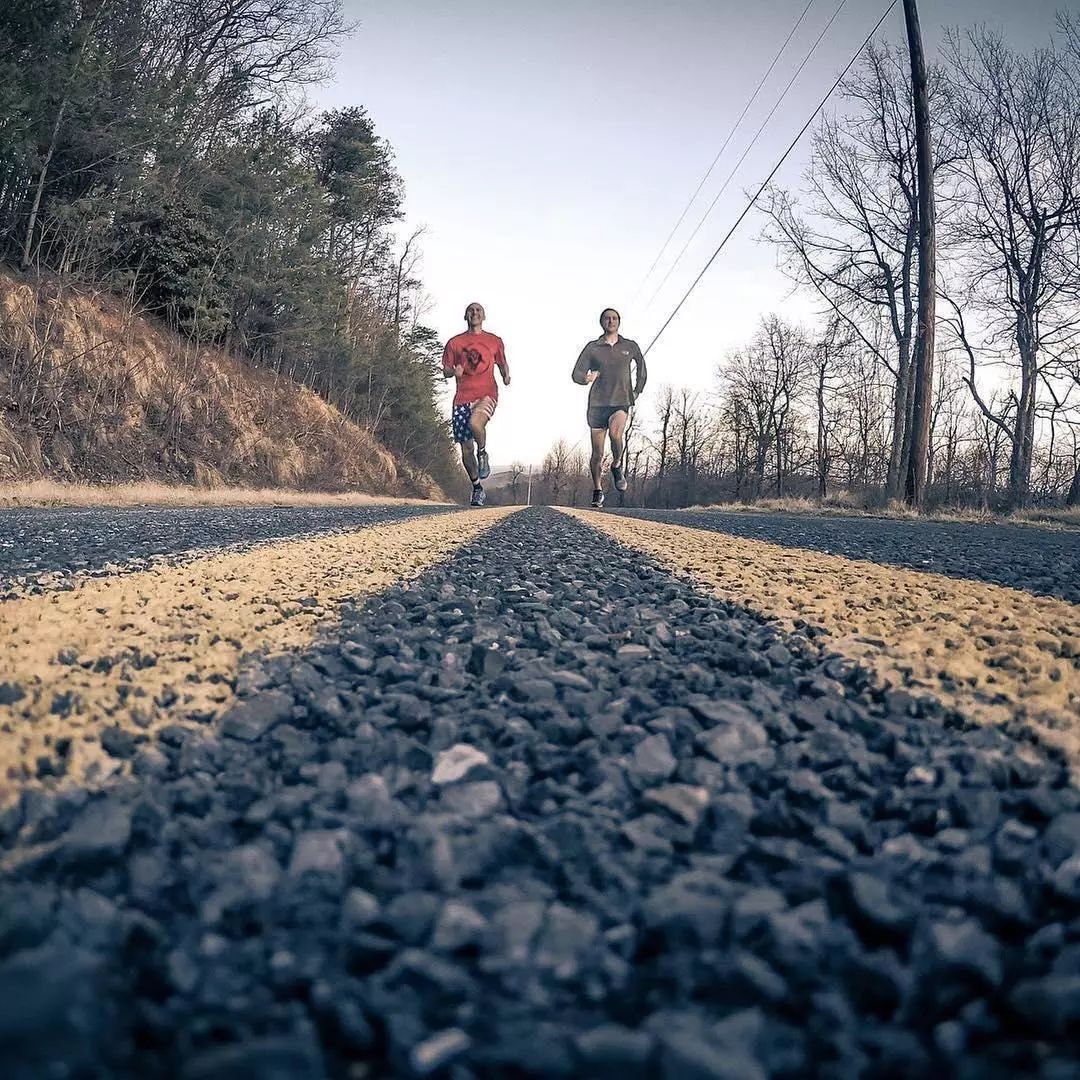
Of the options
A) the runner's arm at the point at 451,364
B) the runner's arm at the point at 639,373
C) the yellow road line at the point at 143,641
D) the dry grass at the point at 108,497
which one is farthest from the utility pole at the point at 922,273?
the yellow road line at the point at 143,641

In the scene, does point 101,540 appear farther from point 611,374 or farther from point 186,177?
point 186,177

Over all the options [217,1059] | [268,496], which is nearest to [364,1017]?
[217,1059]

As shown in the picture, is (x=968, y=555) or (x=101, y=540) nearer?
(x=101, y=540)

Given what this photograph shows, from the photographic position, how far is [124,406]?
47.6 feet

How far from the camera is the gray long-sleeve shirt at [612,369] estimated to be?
1209 centimetres

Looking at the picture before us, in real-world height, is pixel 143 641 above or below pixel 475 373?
below

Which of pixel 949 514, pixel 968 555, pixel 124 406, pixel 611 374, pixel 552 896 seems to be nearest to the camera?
pixel 552 896

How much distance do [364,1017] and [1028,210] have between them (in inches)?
990

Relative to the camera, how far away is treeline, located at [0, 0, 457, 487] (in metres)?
13.2

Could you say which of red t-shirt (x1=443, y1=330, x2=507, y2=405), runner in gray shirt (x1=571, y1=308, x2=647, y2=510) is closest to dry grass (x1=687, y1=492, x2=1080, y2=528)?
runner in gray shirt (x1=571, y1=308, x2=647, y2=510)

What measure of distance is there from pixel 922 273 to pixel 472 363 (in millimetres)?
7931

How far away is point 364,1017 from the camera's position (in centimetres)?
59

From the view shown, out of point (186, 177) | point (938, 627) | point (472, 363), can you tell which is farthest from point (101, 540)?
point (186, 177)

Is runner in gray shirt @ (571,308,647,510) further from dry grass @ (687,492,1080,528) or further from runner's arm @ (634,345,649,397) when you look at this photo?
dry grass @ (687,492,1080,528)
